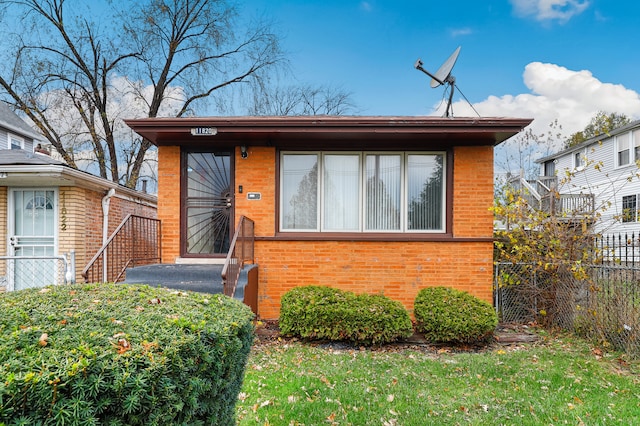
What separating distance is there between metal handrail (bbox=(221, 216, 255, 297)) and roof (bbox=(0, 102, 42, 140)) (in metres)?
13.5

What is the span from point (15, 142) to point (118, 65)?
17.3ft

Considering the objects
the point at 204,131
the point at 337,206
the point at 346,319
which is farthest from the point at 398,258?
the point at 204,131

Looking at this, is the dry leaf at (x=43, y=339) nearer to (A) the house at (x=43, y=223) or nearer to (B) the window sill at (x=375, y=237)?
(B) the window sill at (x=375, y=237)

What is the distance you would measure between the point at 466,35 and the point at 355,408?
526 inches

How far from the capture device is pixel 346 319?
18.0 ft

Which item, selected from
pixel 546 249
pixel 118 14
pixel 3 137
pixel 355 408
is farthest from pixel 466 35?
pixel 3 137

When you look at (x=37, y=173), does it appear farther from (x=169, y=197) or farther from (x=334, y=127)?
(x=334, y=127)

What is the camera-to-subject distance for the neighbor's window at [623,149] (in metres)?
16.5

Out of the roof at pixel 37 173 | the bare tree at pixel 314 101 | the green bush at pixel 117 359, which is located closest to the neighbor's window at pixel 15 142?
the roof at pixel 37 173

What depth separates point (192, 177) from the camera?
7.02 metres

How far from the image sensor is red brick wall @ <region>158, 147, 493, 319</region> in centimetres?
671

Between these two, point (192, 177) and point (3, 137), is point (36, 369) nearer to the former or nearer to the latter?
point (192, 177)

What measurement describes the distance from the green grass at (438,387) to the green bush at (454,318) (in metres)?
0.27

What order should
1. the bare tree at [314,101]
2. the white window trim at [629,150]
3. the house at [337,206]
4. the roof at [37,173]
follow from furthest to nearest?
the bare tree at [314,101]
the white window trim at [629,150]
the house at [337,206]
the roof at [37,173]
